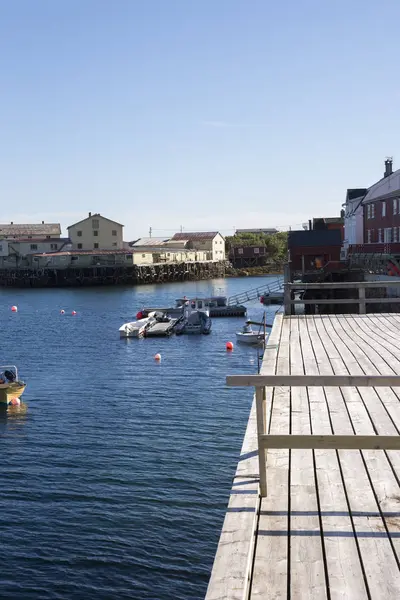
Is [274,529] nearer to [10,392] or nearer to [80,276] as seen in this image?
[10,392]

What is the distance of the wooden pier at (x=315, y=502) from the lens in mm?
4676

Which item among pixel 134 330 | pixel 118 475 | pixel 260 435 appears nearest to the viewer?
pixel 260 435

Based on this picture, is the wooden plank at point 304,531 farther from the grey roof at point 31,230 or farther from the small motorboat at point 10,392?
the grey roof at point 31,230

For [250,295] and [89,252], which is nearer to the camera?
[250,295]

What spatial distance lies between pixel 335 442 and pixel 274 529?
0.86 m

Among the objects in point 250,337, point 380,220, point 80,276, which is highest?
point 380,220

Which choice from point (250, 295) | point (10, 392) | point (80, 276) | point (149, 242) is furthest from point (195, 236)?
point (10, 392)

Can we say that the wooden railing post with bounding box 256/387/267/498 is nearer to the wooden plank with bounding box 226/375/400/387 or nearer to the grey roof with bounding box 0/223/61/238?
the wooden plank with bounding box 226/375/400/387

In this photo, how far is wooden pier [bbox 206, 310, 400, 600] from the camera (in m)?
4.68

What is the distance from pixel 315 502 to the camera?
236 inches

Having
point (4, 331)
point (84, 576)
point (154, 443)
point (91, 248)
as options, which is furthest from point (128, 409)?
point (91, 248)

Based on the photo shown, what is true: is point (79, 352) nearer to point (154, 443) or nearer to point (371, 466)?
point (154, 443)

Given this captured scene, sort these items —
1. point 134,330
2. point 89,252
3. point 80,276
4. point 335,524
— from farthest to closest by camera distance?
point 89,252, point 80,276, point 134,330, point 335,524

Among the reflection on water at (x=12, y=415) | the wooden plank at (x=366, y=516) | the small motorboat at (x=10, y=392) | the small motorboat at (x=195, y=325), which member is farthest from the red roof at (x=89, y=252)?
the wooden plank at (x=366, y=516)
